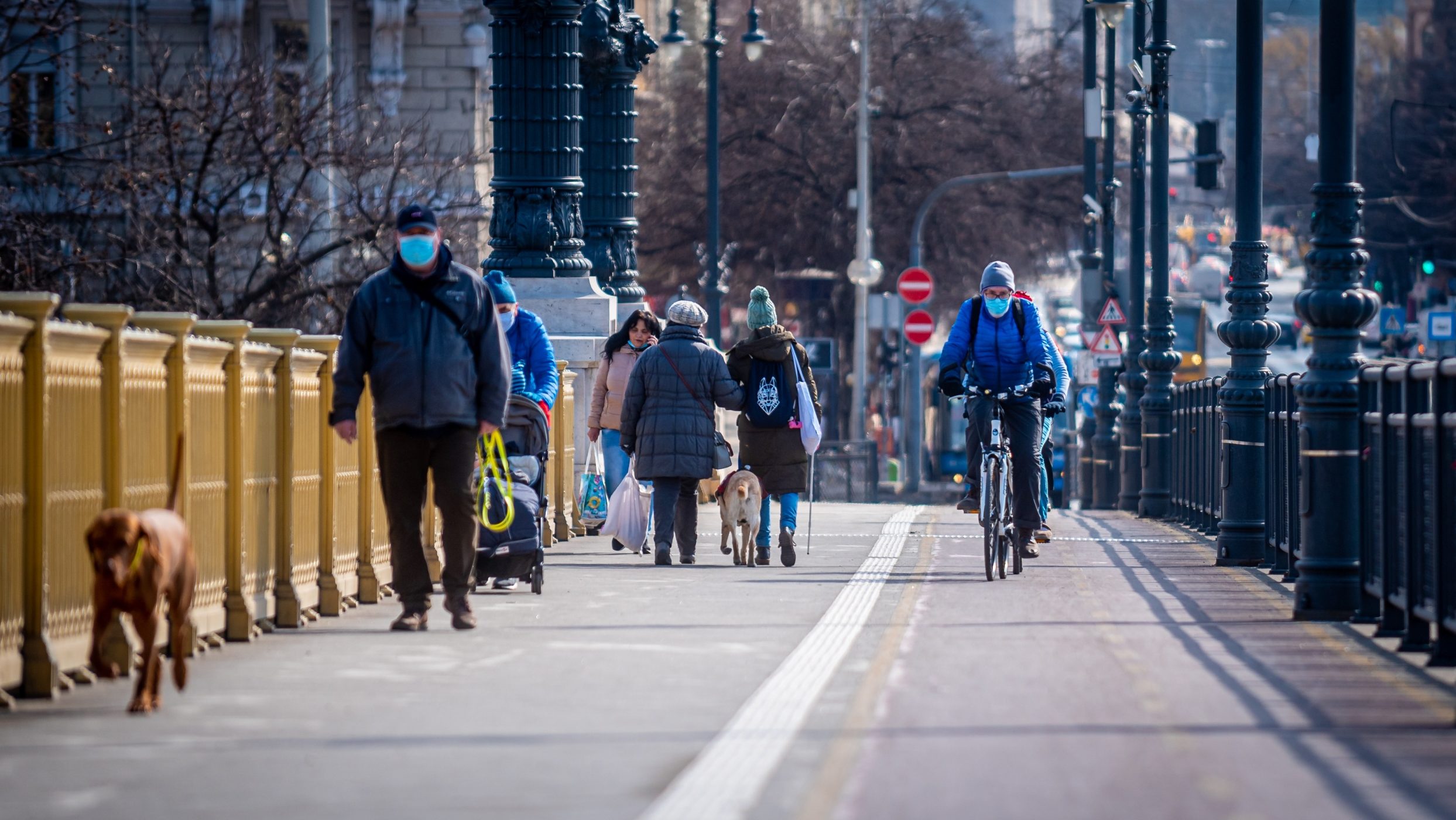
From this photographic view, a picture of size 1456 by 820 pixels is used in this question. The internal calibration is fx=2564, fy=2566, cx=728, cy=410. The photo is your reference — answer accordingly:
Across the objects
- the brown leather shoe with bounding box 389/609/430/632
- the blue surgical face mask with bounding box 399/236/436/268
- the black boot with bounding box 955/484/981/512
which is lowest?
the brown leather shoe with bounding box 389/609/430/632

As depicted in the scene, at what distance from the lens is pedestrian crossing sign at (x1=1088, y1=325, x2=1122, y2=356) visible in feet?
124

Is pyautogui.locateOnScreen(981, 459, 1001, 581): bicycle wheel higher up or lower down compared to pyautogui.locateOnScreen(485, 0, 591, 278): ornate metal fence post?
lower down

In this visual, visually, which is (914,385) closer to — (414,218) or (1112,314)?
(1112,314)

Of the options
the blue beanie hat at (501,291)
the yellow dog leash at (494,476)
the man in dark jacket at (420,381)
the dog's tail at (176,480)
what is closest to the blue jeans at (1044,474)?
the blue beanie hat at (501,291)

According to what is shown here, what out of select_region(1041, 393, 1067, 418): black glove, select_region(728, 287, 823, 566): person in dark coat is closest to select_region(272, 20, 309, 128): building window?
select_region(728, 287, 823, 566): person in dark coat

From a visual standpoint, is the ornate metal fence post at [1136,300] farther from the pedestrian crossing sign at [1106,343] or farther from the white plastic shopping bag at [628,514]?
the white plastic shopping bag at [628,514]

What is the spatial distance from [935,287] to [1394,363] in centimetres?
4482

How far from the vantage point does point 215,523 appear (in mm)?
10578

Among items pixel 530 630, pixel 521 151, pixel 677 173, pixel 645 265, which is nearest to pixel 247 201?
pixel 521 151

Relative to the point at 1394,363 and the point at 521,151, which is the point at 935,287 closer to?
the point at 521,151

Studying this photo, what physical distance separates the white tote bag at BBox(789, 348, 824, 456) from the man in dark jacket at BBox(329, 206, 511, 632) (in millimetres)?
Result: 5347

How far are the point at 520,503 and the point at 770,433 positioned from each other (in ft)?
12.8

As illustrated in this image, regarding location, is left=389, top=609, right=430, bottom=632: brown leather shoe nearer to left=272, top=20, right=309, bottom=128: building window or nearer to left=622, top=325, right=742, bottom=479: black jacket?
left=622, top=325, right=742, bottom=479: black jacket

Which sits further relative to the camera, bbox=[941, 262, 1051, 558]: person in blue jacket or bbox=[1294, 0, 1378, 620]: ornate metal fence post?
bbox=[941, 262, 1051, 558]: person in blue jacket
